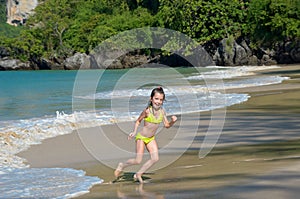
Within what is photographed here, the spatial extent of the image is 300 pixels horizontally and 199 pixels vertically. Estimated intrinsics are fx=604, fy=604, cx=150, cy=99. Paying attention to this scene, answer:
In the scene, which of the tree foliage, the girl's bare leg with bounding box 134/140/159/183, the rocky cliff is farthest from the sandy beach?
the rocky cliff

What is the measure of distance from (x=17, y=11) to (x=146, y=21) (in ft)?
193

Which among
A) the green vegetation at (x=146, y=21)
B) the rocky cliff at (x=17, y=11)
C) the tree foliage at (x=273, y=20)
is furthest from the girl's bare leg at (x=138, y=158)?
the rocky cliff at (x=17, y=11)

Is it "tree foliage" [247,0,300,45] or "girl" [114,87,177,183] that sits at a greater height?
"tree foliage" [247,0,300,45]

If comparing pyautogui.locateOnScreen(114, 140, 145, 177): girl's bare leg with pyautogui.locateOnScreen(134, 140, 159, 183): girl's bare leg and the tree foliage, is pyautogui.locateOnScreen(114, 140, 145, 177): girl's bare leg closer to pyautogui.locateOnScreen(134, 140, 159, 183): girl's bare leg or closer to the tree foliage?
pyautogui.locateOnScreen(134, 140, 159, 183): girl's bare leg

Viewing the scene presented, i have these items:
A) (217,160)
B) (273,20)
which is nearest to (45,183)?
(217,160)

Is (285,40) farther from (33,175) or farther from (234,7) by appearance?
(33,175)

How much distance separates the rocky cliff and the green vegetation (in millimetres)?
37872

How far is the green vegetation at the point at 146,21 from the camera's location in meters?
56.9

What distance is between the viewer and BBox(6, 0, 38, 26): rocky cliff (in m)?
125

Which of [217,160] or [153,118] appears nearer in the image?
[153,118]

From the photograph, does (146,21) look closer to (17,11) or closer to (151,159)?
(17,11)

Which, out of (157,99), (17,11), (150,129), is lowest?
(150,129)

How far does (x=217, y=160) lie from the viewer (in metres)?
8.20

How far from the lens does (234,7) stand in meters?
63.0
